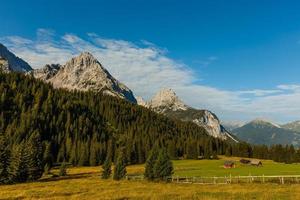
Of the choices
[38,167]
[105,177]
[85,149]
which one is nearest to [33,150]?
[38,167]

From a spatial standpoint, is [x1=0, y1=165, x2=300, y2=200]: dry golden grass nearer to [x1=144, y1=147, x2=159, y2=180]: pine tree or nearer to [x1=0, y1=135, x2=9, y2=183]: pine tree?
[x1=144, y1=147, x2=159, y2=180]: pine tree

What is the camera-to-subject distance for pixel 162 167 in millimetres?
68625

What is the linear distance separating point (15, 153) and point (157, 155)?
37076 millimetres

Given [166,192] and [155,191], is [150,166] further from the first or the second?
[166,192]

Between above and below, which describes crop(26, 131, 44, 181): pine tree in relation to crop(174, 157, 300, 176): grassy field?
above

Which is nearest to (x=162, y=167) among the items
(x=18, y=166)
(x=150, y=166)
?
(x=150, y=166)

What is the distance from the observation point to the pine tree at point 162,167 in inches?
2702

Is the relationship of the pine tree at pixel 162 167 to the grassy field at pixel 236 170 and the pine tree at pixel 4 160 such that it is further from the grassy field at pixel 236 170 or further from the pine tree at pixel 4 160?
the pine tree at pixel 4 160

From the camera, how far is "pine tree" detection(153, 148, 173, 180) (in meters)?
68.6

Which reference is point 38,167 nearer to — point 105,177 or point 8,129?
point 105,177

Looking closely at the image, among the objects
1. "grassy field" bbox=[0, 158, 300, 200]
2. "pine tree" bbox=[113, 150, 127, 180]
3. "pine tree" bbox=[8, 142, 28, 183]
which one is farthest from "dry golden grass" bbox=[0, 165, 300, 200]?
"pine tree" bbox=[8, 142, 28, 183]

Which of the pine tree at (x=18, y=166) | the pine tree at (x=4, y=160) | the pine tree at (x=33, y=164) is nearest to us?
the pine tree at (x=4, y=160)

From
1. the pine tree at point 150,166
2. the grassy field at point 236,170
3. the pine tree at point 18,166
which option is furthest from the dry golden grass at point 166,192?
the grassy field at point 236,170

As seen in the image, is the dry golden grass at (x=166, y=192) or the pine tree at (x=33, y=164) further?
the pine tree at (x=33, y=164)
